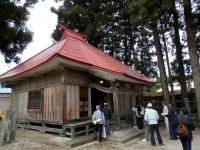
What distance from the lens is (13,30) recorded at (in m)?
18.8

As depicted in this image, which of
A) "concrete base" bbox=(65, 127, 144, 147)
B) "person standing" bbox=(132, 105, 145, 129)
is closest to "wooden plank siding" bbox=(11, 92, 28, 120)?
"concrete base" bbox=(65, 127, 144, 147)

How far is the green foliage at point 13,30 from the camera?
1850cm

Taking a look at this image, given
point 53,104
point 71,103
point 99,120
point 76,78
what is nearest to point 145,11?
point 76,78

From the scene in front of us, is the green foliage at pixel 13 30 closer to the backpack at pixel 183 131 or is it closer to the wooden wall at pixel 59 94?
the wooden wall at pixel 59 94

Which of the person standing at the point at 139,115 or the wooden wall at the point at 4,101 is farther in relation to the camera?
the wooden wall at the point at 4,101

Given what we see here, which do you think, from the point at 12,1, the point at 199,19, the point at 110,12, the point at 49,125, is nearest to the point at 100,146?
the point at 49,125

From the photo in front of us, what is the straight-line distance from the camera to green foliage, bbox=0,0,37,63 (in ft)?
60.7

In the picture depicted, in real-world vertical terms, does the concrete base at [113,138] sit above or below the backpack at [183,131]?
below

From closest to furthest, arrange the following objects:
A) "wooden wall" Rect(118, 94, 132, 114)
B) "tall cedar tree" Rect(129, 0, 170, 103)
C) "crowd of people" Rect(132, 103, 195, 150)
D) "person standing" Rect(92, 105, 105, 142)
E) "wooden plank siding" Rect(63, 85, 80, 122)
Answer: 1. "crowd of people" Rect(132, 103, 195, 150)
2. "person standing" Rect(92, 105, 105, 142)
3. "wooden plank siding" Rect(63, 85, 80, 122)
4. "tall cedar tree" Rect(129, 0, 170, 103)
5. "wooden wall" Rect(118, 94, 132, 114)

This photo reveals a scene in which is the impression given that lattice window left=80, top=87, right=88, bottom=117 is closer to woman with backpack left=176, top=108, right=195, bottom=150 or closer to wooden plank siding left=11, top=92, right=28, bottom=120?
wooden plank siding left=11, top=92, right=28, bottom=120

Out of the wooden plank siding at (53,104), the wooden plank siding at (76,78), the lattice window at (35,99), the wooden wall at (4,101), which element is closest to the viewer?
the wooden plank siding at (53,104)

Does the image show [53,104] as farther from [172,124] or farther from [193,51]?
[193,51]


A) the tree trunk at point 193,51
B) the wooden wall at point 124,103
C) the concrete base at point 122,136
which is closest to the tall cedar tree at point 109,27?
the tree trunk at point 193,51

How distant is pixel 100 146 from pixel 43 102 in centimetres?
453
